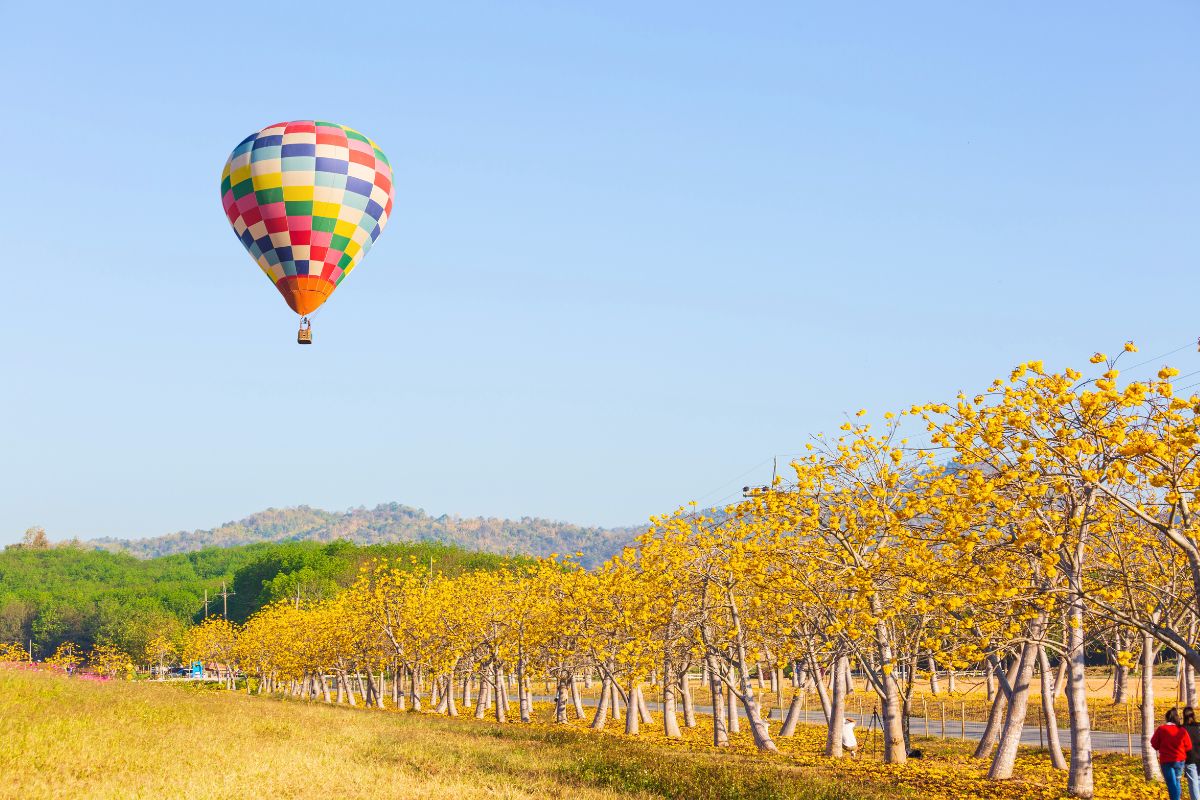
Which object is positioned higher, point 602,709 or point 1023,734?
point 602,709

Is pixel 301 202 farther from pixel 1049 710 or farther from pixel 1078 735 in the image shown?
pixel 1078 735

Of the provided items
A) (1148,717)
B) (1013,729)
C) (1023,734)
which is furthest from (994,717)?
(1023,734)

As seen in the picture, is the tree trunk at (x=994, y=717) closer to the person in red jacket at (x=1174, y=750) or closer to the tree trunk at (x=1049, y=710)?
the tree trunk at (x=1049, y=710)

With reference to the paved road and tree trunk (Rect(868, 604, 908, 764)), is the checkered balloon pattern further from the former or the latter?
the paved road

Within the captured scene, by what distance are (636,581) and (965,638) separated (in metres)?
16.5

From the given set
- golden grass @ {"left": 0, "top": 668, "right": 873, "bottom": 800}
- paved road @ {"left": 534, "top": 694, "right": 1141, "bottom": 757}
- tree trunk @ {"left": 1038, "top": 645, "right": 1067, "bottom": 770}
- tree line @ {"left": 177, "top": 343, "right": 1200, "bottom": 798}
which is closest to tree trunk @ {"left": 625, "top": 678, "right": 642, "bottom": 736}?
tree line @ {"left": 177, "top": 343, "right": 1200, "bottom": 798}

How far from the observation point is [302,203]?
4212 cm

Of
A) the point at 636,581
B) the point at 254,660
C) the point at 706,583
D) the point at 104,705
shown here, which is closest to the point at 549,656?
the point at 636,581

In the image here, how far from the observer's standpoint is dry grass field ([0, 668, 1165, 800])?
21.2m

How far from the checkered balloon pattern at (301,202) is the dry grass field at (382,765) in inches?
660

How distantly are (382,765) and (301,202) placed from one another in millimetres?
23917

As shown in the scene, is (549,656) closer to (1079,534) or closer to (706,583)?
(706,583)

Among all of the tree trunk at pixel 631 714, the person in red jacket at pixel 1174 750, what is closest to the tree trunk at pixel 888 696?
the person in red jacket at pixel 1174 750

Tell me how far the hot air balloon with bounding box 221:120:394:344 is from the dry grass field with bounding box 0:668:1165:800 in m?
16.0
